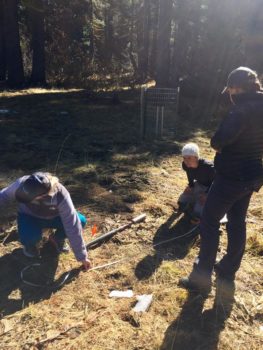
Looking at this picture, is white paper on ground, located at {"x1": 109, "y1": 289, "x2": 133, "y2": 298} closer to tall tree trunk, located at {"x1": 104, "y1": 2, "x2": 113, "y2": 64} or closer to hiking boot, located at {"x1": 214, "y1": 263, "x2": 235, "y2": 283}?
hiking boot, located at {"x1": 214, "y1": 263, "x2": 235, "y2": 283}

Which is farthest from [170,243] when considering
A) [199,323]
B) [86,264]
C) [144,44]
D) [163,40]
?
[144,44]

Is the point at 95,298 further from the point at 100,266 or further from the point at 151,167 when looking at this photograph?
the point at 151,167

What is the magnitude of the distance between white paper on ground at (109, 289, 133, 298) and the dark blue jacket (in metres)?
1.29

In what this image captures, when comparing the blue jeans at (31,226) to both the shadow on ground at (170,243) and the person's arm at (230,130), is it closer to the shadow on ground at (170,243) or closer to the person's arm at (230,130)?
the shadow on ground at (170,243)

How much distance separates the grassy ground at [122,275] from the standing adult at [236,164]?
45cm

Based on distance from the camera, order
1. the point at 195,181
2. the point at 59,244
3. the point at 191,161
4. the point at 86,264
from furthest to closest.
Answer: the point at 195,181 → the point at 191,161 → the point at 59,244 → the point at 86,264

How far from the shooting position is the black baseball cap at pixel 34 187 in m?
3.14

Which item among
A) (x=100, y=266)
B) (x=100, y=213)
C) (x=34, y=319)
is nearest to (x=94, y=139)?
(x=100, y=213)

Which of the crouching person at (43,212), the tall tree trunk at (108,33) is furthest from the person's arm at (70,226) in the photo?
the tall tree trunk at (108,33)

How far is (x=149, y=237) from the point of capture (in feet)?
14.4

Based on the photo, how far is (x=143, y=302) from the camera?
3238mm

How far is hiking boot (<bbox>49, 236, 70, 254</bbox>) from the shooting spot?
3.95 meters

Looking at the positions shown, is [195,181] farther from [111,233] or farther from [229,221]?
[229,221]

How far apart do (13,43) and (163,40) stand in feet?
21.4
